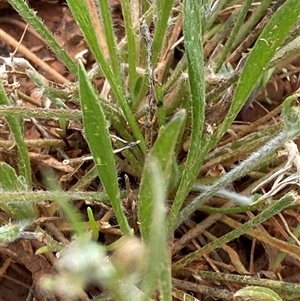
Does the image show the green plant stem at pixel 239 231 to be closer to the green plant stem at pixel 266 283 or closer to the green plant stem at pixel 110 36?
the green plant stem at pixel 266 283

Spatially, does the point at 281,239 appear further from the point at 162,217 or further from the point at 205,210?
the point at 162,217

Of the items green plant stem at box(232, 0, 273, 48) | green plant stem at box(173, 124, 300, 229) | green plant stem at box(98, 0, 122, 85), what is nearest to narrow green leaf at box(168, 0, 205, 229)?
green plant stem at box(173, 124, 300, 229)

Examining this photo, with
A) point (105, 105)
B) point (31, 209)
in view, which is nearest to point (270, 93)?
point (105, 105)

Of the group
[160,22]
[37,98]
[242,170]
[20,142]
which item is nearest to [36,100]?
[37,98]

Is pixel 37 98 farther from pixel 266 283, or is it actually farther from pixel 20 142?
pixel 266 283

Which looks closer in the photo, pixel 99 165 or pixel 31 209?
pixel 99 165

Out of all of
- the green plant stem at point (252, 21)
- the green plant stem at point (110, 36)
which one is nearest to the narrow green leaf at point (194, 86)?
the green plant stem at point (110, 36)
